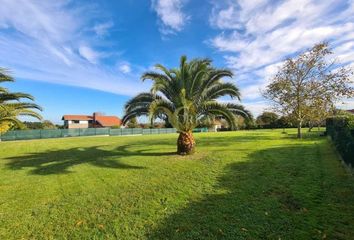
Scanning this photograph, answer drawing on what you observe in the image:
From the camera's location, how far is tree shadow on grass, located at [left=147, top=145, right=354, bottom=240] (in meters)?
4.69

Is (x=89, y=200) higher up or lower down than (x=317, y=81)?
lower down

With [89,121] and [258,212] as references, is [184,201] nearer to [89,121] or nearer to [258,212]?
[258,212]

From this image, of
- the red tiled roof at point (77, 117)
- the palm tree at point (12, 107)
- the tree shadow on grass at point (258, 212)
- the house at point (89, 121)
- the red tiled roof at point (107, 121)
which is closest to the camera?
the tree shadow on grass at point (258, 212)

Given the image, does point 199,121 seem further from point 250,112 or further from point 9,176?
point 9,176

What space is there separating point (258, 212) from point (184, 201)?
1.81 meters

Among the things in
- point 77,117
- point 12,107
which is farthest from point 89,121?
point 12,107

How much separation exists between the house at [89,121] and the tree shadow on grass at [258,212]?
231 ft

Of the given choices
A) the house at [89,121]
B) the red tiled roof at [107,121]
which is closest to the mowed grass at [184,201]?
the red tiled roof at [107,121]

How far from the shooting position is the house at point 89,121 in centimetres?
7543

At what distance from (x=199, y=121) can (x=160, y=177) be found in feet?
16.9

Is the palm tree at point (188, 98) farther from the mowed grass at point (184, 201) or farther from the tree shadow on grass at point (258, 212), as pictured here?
the tree shadow on grass at point (258, 212)

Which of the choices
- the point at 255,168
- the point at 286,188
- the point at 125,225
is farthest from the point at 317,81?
the point at 125,225

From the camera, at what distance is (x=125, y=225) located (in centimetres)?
527

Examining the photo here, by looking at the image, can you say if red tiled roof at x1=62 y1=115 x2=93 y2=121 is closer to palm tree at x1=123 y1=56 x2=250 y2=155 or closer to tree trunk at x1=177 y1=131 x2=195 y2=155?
palm tree at x1=123 y1=56 x2=250 y2=155
